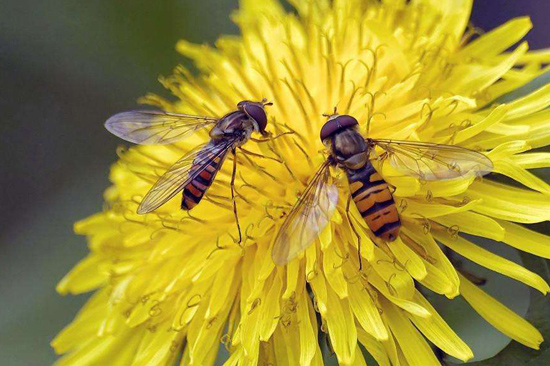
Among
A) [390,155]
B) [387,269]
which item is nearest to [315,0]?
[390,155]

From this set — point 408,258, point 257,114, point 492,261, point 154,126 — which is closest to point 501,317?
point 492,261

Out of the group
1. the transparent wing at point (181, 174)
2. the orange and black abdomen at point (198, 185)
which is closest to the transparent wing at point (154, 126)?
the transparent wing at point (181, 174)

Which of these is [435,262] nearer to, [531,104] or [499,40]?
[531,104]

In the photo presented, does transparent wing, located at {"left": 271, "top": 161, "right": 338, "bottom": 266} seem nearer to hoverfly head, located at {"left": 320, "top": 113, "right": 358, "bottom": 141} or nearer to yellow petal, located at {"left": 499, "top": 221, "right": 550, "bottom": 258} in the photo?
hoverfly head, located at {"left": 320, "top": 113, "right": 358, "bottom": 141}

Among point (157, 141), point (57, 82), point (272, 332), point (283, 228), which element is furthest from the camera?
point (57, 82)

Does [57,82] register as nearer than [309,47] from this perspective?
No

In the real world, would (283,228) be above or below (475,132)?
above

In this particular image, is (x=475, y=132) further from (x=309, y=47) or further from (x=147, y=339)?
(x=147, y=339)

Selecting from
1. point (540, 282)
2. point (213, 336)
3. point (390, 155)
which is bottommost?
point (540, 282)
